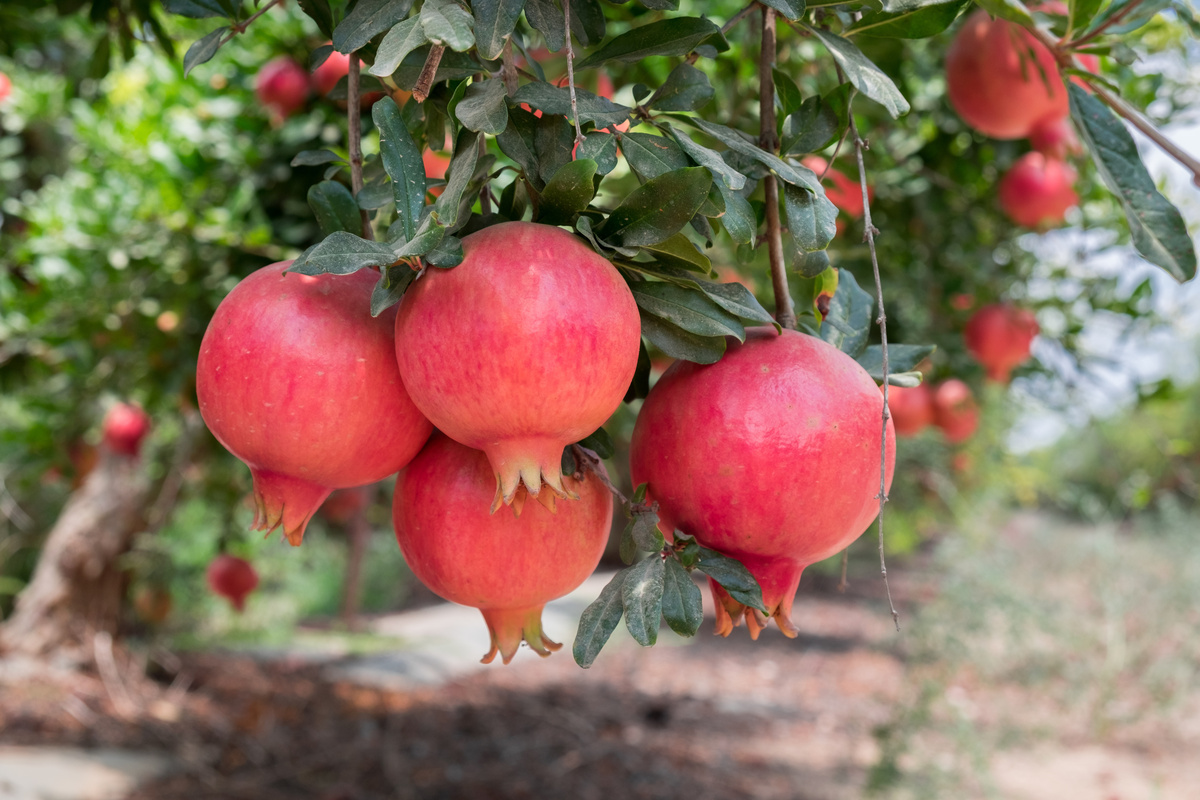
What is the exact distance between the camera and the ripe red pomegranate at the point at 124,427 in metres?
2.99

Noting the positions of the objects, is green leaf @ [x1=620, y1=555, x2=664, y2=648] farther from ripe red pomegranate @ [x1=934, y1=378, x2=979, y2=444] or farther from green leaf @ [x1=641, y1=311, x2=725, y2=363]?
ripe red pomegranate @ [x1=934, y1=378, x2=979, y2=444]

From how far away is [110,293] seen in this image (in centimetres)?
226

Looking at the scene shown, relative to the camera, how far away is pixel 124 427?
3000 mm

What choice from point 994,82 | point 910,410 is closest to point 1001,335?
point 910,410

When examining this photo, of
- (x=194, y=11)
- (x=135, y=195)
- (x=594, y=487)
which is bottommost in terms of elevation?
(x=135, y=195)

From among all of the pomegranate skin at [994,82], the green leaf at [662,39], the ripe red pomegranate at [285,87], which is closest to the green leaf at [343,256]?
the green leaf at [662,39]

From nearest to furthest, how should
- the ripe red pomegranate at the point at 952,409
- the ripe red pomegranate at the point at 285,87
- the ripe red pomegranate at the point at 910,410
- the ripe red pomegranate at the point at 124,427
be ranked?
the ripe red pomegranate at the point at 285,87 → the ripe red pomegranate at the point at 910,410 → the ripe red pomegranate at the point at 952,409 → the ripe red pomegranate at the point at 124,427

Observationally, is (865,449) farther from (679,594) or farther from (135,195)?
(135,195)

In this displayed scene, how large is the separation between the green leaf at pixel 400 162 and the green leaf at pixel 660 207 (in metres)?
0.14

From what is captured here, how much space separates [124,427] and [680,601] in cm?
289

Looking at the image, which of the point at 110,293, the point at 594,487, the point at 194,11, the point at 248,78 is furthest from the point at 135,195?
the point at 594,487

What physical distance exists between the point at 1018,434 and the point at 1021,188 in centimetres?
532

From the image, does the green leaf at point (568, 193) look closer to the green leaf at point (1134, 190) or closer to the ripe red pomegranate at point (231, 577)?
the green leaf at point (1134, 190)

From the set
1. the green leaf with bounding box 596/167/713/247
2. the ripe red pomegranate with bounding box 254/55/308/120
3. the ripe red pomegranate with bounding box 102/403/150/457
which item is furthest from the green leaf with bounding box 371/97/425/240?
the ripe red pomegranate with bounding box 102/403/150/457
